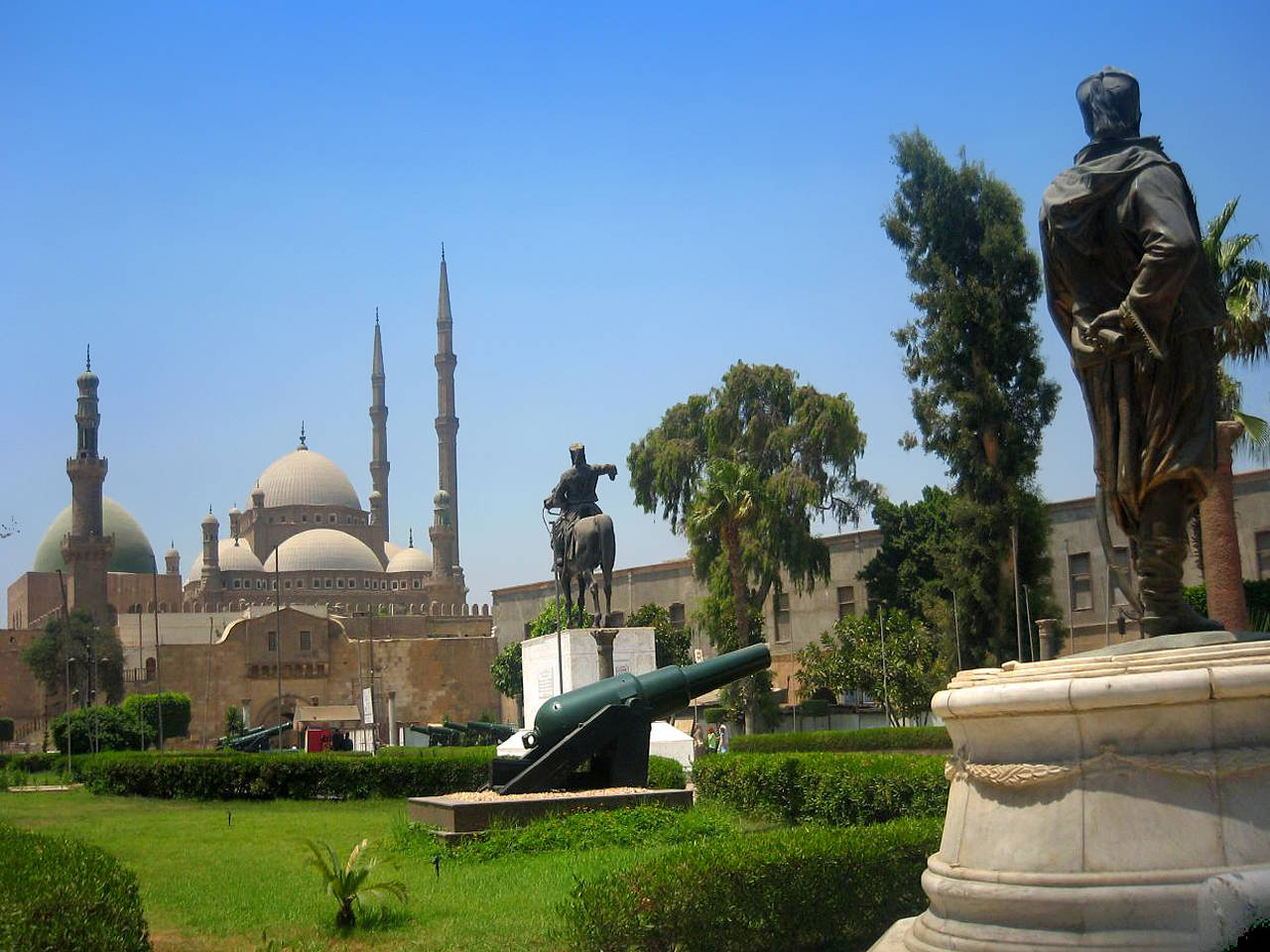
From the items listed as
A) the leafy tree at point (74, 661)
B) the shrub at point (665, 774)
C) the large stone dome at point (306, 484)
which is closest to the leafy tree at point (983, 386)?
the shrub at point (665, 774)

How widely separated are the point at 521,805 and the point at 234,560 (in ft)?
247

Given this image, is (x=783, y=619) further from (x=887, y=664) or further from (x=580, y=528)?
(x=580, y=528)

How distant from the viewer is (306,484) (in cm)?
8819

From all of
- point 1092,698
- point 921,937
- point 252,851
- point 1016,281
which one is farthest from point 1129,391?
point 1016,281

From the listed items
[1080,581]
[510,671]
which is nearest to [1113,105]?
[1080,581]

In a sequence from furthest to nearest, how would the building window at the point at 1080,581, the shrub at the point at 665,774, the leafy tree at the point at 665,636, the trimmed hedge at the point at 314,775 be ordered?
the leafy tree at the point at 665,636, the building window at the point at 1080,581, the trimmed hedge at the point at 314,775, the shrub at the point at 665,774

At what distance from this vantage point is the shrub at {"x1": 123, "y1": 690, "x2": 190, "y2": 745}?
40.6 meters

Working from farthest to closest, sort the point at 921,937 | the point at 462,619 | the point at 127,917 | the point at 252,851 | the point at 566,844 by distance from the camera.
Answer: the point at 462,619 < the point at 252,851 < the point at 566,844 < the point at 127,917 < the point at 921,937

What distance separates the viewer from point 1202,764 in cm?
364

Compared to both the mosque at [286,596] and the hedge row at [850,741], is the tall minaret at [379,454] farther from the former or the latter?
the hedge row at [850,741]

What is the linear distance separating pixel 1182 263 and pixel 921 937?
2129 mm

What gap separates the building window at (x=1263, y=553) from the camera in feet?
98.4

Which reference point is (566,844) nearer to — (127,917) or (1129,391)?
(127,917)

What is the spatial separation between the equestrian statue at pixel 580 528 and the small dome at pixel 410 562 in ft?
218
